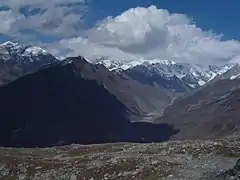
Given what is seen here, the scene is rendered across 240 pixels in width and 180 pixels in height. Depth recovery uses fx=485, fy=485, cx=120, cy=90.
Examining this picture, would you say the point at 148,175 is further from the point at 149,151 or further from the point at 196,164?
the point at 149,151

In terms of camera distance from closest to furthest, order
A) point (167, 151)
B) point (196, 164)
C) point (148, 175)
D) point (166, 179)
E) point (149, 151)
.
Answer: point (166, 179), point (148, 175), point (196, 164), point (167, 151), point (149, 151)

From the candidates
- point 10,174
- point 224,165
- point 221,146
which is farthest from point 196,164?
point 10,174

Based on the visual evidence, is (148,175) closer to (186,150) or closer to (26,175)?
(186,150)

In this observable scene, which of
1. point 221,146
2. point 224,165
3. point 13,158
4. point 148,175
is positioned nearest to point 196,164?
point 224,165

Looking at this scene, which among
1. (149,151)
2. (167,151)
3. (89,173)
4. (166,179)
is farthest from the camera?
(149,151)

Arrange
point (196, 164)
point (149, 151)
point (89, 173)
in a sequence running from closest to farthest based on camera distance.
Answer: point (196, 164), point (89, 173), point (149, 151)

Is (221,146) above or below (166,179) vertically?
above

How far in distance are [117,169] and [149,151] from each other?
1205 inches

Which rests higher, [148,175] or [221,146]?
[221,146]

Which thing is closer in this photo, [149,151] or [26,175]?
[26,175]

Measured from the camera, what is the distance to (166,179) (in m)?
83.0

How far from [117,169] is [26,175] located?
87.1 feet

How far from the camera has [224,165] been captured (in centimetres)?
9331

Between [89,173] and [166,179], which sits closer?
[166,179]
